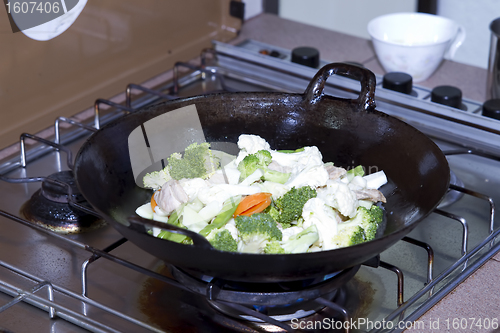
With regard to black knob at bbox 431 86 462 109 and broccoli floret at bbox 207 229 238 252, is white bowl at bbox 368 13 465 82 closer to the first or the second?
black knob at bbox 431 86 462 109

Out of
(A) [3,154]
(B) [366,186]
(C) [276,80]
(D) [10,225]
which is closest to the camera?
(B) [366,186]

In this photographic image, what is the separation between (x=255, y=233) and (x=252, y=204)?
0.33 ft

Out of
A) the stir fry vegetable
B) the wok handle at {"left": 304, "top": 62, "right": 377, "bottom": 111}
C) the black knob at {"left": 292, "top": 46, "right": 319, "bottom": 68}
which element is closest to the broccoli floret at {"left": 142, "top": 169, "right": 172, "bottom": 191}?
the stir fry vegetable

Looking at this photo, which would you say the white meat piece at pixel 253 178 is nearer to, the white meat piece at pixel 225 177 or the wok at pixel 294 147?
the white meat piece at pixel 225 177

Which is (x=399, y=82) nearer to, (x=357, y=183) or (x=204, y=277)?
(x=357, y=183)

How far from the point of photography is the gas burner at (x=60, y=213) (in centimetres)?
117

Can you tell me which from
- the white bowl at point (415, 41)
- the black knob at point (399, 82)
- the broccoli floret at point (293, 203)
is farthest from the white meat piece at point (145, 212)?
the white bowl at point (415, 41)

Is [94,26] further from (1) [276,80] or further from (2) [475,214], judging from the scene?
(2) [475,214]

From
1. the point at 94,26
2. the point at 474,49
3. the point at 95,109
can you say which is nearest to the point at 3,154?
the point at 95,109

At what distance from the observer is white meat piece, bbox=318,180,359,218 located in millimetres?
955

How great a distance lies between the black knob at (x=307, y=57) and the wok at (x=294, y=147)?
50 cm

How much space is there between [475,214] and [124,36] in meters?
0.96

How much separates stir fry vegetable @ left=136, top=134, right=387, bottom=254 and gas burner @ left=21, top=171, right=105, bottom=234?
17 centimetres

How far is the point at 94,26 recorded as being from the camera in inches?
59.3
